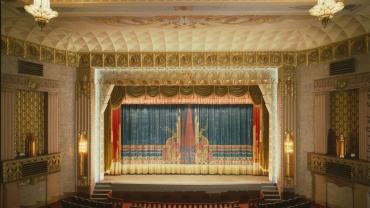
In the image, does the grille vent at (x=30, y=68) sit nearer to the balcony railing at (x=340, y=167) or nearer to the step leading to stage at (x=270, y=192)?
the step leading to stage at (x=270, y=192)

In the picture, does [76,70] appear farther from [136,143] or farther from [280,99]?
[280,99]

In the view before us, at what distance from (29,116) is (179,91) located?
5.38m

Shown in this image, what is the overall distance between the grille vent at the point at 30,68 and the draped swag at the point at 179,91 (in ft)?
10.0

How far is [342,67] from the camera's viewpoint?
9.78m

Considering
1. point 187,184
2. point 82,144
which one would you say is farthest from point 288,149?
point 82,144

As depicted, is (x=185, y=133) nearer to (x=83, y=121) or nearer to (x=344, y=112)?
(x=83, y=121)

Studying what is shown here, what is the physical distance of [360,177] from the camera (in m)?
8.99

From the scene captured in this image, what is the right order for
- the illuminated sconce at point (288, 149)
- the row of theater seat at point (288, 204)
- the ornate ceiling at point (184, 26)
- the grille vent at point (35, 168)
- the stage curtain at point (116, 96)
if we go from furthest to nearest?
the stage curtain at point (116, 96), the illuminated sconce at point (288, 149), the grille vent at point (35, 168), the row of theater seat at point (288, 204), the ornate ceiling at point (184, 26)

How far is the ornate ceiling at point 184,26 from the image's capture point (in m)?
7.71

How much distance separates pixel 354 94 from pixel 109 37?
797 centimetres

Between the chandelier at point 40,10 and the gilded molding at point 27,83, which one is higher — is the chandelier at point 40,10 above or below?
above

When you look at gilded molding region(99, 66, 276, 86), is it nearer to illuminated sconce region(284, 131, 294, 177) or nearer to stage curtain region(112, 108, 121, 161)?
stage curtain region(112, 108, 121, 161)

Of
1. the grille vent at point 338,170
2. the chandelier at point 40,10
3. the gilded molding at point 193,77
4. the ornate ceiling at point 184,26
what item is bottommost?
the grille vent at point 338,170

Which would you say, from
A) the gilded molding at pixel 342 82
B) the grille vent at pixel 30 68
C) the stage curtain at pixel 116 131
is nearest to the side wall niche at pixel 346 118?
the gilded molding at pixel 342 82
